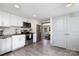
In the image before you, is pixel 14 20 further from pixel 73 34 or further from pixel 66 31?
pixel 73 34

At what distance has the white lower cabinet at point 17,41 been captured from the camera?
13.3ft

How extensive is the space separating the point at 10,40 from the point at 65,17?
11.4 ft

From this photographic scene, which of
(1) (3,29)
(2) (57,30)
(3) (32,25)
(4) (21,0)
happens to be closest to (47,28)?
(3) (32,25)

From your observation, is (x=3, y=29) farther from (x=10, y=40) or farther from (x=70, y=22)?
(x=70, y=22)

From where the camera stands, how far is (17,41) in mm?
4324

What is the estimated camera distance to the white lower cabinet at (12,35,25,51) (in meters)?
4.06

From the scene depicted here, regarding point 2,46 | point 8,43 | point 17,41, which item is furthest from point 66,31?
point 2,46

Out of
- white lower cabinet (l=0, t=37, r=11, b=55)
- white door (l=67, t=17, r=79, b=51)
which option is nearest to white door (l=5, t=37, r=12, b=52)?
white lower cabinet (l=0, t=37, r=11, b=55)

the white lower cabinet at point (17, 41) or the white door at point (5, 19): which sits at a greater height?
the white door at point (5, 19)

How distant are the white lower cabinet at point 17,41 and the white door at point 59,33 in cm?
224

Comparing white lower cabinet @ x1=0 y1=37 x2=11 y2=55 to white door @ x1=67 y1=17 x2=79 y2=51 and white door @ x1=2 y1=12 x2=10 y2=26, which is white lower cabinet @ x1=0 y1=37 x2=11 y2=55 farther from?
white door @ x1=67 y1=17 x2=79 y2=51

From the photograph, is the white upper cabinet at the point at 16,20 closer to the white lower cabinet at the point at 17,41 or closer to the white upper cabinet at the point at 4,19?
the white upper cabinet at the point at 4,19

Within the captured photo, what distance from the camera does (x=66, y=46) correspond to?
4387mm

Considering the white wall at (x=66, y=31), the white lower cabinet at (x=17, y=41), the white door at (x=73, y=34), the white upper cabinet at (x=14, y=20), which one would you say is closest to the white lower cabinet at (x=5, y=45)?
the white lower cabinet at (x=17, y=41)
